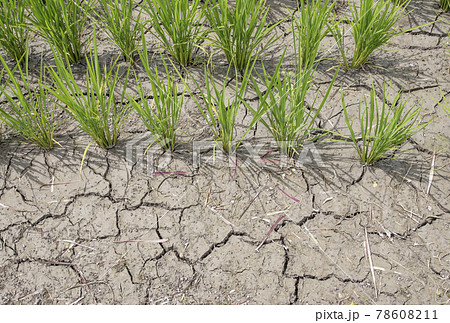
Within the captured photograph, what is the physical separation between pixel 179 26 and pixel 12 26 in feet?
2.77

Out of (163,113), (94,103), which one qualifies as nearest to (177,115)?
(163,113)

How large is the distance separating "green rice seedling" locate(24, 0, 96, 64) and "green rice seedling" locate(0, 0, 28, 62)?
0.06m

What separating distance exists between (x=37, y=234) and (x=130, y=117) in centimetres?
69

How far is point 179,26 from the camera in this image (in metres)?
2.13

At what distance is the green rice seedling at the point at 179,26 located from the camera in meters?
2.06

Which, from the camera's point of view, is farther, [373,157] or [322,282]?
[373,157]

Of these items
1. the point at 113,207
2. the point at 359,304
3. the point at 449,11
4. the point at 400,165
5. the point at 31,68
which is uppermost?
the point at 449,11

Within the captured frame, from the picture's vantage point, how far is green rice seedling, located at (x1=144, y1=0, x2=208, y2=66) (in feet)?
6.77

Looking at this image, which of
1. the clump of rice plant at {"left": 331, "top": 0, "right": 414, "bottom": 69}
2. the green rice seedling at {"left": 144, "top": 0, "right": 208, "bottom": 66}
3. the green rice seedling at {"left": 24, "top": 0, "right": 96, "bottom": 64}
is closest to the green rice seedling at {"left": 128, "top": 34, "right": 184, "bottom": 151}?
the green rice seedling at {"left": 144, "top": 0, "right": 208, "bottom": 66}

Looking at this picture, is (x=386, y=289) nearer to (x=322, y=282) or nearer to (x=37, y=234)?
(x=322, y=282)

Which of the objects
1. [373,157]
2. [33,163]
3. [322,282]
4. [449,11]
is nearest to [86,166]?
[33,163]

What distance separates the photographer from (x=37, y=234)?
1843 mm

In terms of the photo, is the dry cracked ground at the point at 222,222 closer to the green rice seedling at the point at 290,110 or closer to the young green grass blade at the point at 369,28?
the green rice seedling at the point at 290,110
